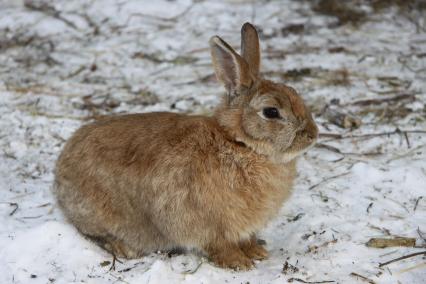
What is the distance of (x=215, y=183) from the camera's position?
3.44 metres

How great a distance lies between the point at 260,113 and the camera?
3473 mm

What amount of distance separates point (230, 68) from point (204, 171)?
0.63 m

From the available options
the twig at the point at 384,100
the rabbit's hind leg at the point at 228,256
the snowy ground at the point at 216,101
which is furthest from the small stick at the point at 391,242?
the twig at the point at 384,100

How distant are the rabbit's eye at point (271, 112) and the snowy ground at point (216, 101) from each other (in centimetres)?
82

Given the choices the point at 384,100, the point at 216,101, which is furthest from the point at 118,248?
the point at 384,100

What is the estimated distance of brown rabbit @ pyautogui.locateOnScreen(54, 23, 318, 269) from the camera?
3.45 m

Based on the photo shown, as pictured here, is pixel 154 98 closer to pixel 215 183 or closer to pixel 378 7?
pixel 215 183

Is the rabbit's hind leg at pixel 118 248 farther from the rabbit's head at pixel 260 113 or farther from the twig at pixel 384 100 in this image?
the twig at pixel 384 100

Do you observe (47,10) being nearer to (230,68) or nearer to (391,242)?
(230,68)

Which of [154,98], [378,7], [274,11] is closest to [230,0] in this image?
[274,11]

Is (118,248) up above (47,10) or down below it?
below

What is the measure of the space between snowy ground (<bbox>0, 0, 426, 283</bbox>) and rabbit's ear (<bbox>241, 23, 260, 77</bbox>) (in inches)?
40.0

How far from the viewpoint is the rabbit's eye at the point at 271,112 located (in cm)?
345

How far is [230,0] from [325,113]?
8.29 feet
